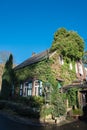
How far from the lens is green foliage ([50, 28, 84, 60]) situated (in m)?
27.1

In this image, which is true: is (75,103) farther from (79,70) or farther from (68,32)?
(68,32)

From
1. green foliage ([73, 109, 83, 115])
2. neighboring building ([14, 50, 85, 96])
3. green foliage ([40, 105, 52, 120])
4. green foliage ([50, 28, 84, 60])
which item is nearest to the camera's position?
green foliage ([40, 105, 52, 120])

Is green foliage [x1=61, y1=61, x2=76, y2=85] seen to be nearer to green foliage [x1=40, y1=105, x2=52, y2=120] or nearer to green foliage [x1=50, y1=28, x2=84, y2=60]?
green foliage [x1=50, y1=28, x2=84, y2=60]

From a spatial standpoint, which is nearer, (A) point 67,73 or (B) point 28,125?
(B) point 28,125

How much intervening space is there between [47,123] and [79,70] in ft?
45.7

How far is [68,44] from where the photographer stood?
27.0 m

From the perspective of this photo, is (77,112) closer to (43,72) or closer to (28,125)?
(43,72)

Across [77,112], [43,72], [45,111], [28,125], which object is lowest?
[28,125]

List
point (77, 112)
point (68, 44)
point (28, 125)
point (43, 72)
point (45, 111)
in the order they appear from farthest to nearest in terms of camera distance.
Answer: point (68, 44), point (43, 72), point (77, 112), point (45, 111), point (28, 125)

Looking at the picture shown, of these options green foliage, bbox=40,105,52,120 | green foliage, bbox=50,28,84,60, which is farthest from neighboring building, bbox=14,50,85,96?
green foliage, bbox=40,105,52,120

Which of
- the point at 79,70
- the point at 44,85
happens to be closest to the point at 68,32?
the point at 79,70

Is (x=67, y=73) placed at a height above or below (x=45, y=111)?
above

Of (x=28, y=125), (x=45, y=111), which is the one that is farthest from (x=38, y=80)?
(x=28, y=125)

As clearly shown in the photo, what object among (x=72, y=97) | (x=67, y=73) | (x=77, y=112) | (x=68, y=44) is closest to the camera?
(x=77, y=112)
